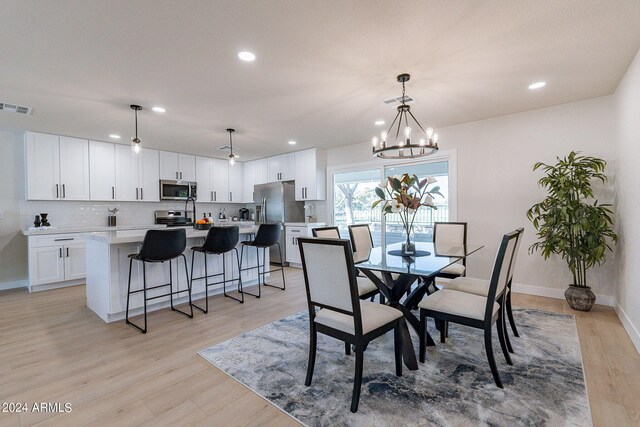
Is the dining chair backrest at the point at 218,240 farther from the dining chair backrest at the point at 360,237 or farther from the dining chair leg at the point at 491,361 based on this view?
the dining chair leg at the point at 491,361

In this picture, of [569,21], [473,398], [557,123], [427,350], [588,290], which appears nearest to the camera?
[473,398]

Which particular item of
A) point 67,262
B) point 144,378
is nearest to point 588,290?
point 144,378

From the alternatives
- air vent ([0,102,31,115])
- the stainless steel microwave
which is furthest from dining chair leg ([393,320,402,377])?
the stainless steel microwave

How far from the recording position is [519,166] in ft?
12.8

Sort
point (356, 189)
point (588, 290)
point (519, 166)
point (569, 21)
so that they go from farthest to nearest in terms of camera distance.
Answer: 1. point (356, 189)
2. point (519, 166)
3. point (588, 290)
4. point (569, 21)

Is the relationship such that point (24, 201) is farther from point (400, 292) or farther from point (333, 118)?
point (400, 292)

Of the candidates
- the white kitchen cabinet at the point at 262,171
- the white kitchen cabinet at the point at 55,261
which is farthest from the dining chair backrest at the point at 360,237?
the white kitchen cabinet at the point at 55,261

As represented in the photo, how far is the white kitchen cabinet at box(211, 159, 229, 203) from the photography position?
6.72m

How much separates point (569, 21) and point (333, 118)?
100 inches

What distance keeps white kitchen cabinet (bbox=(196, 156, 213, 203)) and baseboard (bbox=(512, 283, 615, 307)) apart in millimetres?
6059

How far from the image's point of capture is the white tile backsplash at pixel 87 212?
15.6 feet

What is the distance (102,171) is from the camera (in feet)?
16.9

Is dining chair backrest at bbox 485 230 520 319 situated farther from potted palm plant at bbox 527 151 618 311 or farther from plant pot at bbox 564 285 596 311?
plant pot at bbox 564 285 596 311

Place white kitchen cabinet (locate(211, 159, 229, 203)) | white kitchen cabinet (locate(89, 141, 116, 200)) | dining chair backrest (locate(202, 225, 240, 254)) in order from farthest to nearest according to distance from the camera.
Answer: white kitchen cabinet (locate(211, 159, 229, 203)), white kitchen cabinet (locate(89, 141, 116, 200)), dining chair backrest (locate(202, 225, 240, 254))
